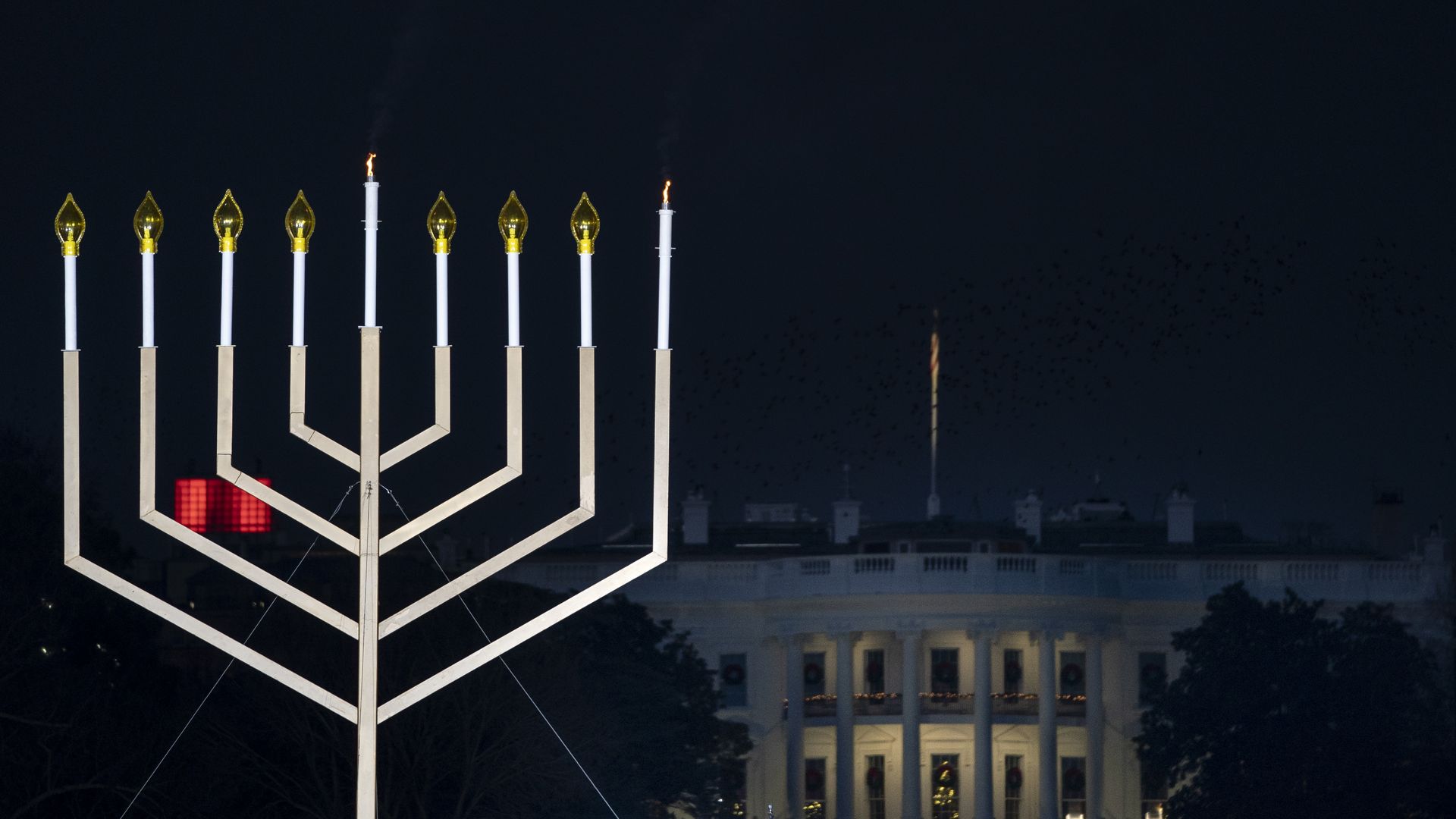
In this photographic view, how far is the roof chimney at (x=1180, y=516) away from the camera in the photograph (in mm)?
67562

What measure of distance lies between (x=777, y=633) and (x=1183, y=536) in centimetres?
924

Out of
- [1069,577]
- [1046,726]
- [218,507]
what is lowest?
[1046,726]

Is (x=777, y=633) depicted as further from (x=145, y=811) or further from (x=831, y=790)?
(x=145, y=811)

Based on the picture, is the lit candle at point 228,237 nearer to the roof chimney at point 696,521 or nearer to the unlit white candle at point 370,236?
the unlit white candle at point 370,236

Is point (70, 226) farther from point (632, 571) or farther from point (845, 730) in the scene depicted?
point (845, 730)

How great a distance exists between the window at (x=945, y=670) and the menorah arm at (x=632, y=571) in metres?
51.6

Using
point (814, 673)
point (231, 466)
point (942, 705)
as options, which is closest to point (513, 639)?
point (231, 466)

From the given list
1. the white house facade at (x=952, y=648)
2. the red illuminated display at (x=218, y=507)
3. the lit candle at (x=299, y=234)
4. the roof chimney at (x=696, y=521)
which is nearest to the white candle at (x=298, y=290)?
the lit candle at (x=299, y=234)

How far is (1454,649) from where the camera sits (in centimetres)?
5503

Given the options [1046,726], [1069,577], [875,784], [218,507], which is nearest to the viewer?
[1046,726]

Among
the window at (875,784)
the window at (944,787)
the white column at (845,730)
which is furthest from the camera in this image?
the window at (944,787)

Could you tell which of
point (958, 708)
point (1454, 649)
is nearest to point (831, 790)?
point (958, 708)

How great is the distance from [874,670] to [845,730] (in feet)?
10.0

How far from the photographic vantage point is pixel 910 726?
63.3 meters
